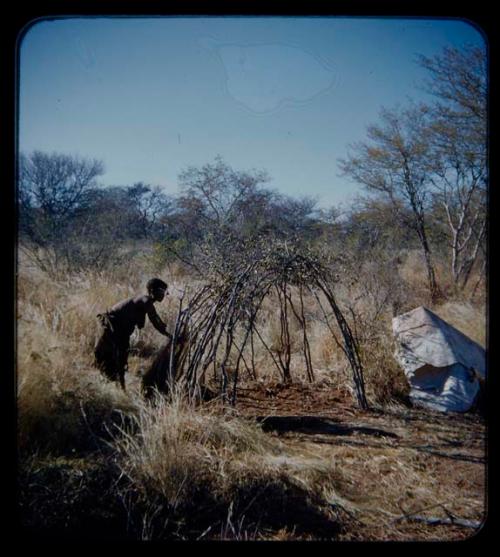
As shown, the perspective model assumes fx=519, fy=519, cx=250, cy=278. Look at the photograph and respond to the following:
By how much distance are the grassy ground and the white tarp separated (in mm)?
218

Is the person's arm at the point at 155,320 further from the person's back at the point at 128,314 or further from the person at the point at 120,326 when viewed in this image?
the person's back at the point at 128,314

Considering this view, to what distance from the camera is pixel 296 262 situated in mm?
5367

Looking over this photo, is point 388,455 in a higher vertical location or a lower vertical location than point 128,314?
lower

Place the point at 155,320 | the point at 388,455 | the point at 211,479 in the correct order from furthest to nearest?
the point at 155,320 → the point at 388,455 → the point at 211,479

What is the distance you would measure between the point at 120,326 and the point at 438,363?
3.27 m

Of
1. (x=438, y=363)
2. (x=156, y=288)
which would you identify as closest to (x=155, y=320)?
(x=156, y=288)

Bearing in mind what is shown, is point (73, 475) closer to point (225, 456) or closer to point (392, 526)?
point (225, 456)

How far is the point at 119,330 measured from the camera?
5305mm

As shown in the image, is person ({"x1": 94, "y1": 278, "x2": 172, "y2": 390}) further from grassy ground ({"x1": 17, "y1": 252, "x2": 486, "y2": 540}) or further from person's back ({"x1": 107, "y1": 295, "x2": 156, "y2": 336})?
grassy ground ({"x1": 17, "y1": 252, "x2": 486, "y2": 540})

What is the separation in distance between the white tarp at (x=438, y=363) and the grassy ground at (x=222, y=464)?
22 cm

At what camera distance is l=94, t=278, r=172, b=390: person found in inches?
201

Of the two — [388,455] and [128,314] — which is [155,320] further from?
[388,455]

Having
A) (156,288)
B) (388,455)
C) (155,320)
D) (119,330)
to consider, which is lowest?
(388,455)

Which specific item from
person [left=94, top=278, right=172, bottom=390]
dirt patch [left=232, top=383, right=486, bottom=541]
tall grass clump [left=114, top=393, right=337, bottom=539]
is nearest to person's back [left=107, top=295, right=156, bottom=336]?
person [left=94, top=278, right=172, bottom=390]
